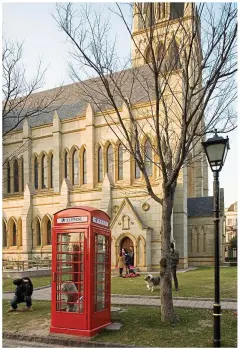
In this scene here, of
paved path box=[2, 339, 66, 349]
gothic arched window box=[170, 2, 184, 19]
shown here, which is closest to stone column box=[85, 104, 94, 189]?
gothic arched window box=[170, 2, 184, 19]

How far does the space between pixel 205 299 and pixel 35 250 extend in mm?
25568

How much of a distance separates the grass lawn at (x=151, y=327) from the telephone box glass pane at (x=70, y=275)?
89 centimetres

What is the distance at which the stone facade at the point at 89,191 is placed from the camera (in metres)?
29.2

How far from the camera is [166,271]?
32.7 feet

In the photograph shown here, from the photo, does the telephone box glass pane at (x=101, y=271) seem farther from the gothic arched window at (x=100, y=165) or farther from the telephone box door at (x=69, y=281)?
the gothic arched window at (x=100, y=165)

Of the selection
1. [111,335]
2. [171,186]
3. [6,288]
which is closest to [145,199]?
[6,288]

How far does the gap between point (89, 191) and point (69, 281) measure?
24041 mm

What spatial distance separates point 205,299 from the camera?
42.0ft

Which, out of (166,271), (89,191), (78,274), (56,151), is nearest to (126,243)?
(89,191)

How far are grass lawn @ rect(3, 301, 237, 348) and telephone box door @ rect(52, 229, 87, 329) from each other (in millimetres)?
662

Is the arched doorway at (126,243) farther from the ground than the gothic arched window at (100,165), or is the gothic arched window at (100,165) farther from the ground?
the gothic arched window at (100,165)

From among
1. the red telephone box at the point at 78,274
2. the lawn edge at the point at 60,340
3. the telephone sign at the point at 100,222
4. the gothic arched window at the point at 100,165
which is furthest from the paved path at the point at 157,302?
the gothic arched window at the point at 100,165

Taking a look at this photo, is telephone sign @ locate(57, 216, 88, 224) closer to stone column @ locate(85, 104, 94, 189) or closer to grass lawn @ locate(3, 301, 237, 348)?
grass lawn @ locate(3, 301, 237, 348)

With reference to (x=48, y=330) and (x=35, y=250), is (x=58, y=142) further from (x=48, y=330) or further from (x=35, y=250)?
(x=48, y=330)
